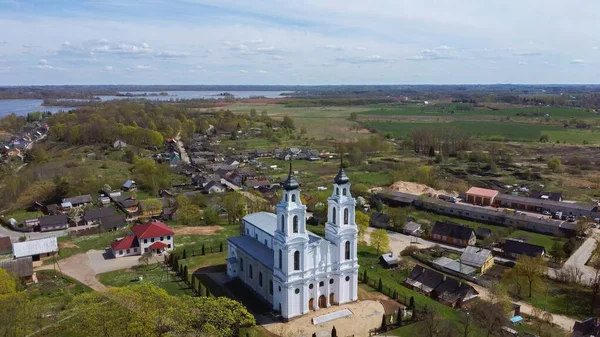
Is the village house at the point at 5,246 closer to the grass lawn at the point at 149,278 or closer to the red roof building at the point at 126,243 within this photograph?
the red roof building at the point at 126,243

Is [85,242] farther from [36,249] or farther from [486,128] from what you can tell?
[486,128]

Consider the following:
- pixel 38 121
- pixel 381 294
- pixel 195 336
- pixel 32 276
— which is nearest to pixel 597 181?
pixel 381 294

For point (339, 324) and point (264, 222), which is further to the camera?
point (264, 222)

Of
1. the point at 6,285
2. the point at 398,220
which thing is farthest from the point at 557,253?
the point at 6,285

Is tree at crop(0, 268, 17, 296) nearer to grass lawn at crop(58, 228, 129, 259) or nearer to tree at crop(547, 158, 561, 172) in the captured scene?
grass lawn at crop(58, 228, 129, 259)

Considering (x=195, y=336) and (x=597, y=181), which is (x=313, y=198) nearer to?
(x=195, y=336)
